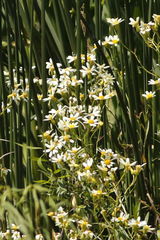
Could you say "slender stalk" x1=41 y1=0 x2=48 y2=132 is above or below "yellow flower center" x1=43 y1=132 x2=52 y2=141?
above

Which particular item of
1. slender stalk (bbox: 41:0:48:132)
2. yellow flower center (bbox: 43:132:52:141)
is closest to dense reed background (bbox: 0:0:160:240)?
slender stalk (bbox: 41:0:48:132)

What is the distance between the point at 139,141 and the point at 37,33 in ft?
2.24

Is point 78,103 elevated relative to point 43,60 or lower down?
lower down

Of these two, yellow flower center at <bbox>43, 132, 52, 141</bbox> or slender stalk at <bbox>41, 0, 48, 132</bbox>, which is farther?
slender stalk at <bbox>41, 0, 48, 132</bbox>

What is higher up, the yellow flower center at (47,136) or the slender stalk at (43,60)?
the slender stalk at (43,60)

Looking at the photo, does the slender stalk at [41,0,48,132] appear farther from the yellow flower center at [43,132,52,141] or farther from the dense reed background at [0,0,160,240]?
the yellow flower center at [43,132,52,141]

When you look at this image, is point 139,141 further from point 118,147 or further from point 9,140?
point 9,140

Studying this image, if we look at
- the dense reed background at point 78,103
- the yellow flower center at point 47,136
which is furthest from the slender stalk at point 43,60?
the yellow flower center at point 47,136

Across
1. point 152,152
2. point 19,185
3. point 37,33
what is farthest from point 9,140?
point 37,33

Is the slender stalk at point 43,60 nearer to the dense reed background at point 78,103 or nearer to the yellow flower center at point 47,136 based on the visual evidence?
the dense reed background at point 78,103

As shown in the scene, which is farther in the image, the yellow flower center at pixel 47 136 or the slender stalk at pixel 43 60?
the slender stalk at pixel 43 60

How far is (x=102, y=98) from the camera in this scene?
1111 mm

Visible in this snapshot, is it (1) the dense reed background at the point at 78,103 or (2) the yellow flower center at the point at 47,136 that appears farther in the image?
(1) the dense reed background at the point at 78,103

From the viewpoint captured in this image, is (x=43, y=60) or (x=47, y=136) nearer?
(x=47, y=136)
